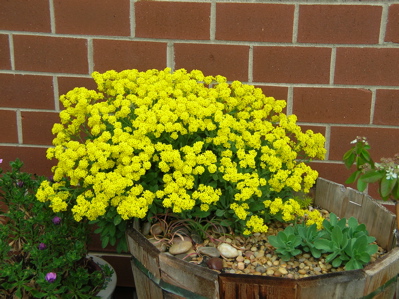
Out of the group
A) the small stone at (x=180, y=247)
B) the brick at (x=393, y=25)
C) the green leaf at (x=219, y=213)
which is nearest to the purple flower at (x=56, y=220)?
the small stone at (x=180, y=247)

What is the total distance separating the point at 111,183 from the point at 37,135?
89 centimetres

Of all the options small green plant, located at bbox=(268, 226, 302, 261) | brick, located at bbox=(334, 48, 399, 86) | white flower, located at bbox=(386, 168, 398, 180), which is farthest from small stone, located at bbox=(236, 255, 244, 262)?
brick, located at bbox=(334, 48, 399, 86)

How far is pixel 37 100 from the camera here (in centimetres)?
203

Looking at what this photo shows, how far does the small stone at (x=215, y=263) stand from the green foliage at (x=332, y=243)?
0.18 meters

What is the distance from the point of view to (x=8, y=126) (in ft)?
6.77

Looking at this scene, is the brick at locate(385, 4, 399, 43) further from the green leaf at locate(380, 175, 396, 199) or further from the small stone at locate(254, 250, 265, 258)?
the small stone at locate(254, 250, 265, 258)

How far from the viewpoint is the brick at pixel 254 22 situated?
73.5 inches

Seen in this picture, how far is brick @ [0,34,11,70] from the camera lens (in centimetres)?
197

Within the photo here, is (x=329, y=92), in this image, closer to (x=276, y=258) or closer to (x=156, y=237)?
(x=276, y=258)

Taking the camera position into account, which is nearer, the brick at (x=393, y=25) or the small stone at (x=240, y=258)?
the small stone at (x=240, y=258)

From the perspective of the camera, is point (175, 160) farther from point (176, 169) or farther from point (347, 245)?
point (347, 245)

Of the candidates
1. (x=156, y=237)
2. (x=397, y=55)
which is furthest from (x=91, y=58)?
(x=397, y=55)

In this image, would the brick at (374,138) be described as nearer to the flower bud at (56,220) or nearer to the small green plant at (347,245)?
the small green plant at (347,245)

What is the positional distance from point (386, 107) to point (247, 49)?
0.63 metres
